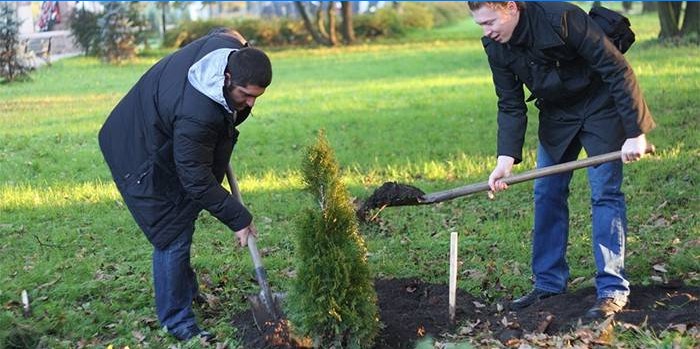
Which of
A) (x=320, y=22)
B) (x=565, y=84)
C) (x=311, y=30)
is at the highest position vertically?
(x=565, y=84)

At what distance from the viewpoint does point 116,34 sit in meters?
24.9

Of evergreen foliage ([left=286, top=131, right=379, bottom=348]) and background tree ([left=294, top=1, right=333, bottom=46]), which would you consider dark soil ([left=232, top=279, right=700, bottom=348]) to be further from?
background tree ([left=294, top=1, right=333, bottom=46])

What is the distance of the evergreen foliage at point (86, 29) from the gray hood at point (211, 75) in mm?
14019

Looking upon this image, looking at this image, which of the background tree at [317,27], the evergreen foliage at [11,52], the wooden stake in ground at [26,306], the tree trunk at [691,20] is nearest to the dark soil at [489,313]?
the wooden stake in ground at [26,306]

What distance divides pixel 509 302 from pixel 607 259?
2.58 ft

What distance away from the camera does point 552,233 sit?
5648 millimetres

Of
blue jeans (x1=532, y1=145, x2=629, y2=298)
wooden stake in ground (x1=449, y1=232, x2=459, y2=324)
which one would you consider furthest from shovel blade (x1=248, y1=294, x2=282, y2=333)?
blue jeans (x1=532, y1=145, x2=629, y2=298)

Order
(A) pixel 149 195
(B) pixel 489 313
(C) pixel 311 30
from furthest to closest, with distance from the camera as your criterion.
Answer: (C) pixel 311 30 < (B) pixel 489 313 < (A) pixel 149 195

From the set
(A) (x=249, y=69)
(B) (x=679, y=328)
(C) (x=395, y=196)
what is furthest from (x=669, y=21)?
(A) (x=249, y=69)

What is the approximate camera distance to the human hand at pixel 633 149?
15.7 ft

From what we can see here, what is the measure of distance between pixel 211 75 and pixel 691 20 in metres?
19.4

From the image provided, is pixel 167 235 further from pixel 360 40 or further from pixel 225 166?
pixel 360 40

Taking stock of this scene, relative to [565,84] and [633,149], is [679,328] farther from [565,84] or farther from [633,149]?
[565,84]

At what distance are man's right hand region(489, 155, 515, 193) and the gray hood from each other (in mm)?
1611
